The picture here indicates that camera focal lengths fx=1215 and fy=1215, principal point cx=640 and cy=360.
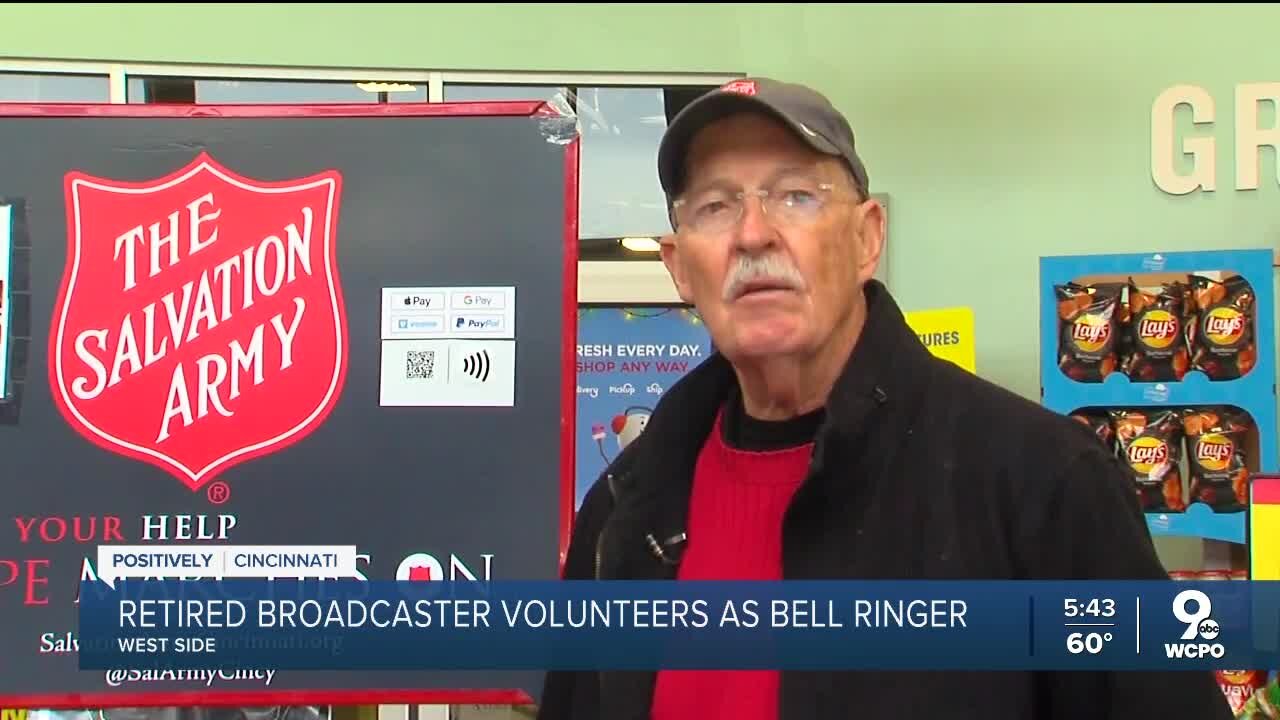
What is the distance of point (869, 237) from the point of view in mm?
1506

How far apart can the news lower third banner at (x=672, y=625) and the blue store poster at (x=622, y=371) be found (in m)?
2.35

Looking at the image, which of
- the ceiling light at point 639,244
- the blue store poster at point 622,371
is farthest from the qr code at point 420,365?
the ceiling light at point 639,244

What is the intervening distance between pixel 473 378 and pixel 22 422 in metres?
0.67

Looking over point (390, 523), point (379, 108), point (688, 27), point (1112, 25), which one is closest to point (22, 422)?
point (390, 523)

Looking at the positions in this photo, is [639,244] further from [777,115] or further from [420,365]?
[777,115]

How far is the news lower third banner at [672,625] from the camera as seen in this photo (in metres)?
1.32

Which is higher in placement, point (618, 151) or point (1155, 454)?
point (618, 151)

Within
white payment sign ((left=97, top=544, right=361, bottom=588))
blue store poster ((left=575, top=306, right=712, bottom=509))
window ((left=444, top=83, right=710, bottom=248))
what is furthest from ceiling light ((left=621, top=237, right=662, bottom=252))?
white payment sign ((left=97, top=544, right=361, bottom=588))

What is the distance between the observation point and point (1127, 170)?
4.35 metres

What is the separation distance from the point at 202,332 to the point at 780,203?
0.89 metres

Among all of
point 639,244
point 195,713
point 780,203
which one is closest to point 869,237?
point 780,203

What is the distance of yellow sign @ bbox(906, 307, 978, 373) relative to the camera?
10.7 feet

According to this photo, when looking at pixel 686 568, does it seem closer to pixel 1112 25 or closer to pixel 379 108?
pixel 379 108

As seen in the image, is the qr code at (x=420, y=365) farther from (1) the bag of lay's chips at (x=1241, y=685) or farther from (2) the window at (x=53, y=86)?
(2) the window at (x=53, y=86)
